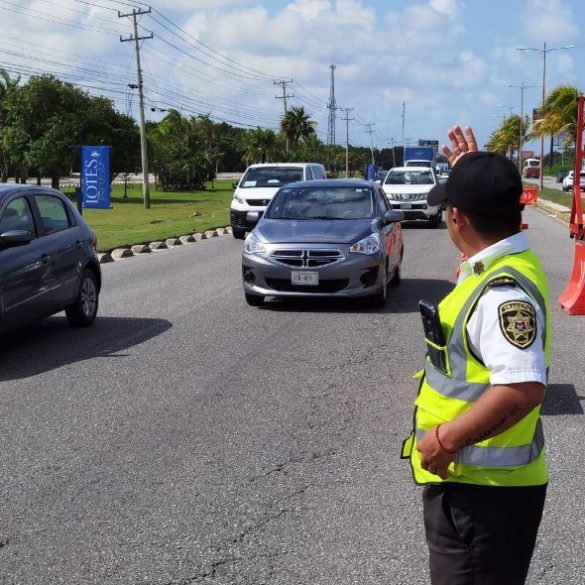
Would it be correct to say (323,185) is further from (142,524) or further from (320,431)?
(142,524)

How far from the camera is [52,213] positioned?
34.5 ft

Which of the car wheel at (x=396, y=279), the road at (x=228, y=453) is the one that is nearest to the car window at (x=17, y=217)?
the road at (x=228, y=453)

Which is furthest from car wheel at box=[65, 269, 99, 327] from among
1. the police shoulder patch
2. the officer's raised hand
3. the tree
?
the tree

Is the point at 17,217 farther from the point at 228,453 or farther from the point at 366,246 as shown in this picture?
the point at 228,453

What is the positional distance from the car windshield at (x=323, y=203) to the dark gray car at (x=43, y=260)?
10.2 feet

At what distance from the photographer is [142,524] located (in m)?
4.69

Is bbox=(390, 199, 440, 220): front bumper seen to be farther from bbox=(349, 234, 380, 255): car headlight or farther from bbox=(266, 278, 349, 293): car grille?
bbox=(266, 278, 349, 293): car grille

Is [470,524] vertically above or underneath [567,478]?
→ above

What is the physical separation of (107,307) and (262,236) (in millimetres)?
2099

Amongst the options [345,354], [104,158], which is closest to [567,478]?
[345,354]

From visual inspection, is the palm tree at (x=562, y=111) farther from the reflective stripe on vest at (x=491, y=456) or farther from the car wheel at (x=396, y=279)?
the reflective stripe on vest at (x=491, y=456)

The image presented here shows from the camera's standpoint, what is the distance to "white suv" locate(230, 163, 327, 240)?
24.6 metres

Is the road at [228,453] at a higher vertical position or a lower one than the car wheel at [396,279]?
higher

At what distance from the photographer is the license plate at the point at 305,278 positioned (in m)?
11.8
